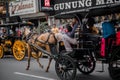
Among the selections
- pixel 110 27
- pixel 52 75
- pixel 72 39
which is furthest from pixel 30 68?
pixel 110 27

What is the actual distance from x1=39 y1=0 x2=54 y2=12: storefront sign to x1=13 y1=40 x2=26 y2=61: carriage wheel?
13097 mm

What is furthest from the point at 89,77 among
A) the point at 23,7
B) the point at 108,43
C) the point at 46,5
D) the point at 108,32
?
the point at 23,7

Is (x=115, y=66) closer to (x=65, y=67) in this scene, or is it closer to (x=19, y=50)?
(x=65, y=67)

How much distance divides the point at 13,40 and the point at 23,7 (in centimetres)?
1680

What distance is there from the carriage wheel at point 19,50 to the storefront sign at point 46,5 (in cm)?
1310

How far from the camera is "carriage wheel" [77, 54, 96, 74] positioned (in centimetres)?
1120

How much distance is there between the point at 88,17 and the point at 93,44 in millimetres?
1031

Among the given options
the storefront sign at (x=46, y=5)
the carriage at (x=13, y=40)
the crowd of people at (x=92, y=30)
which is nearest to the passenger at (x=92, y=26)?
the crowd of people at (x=92, y=30)

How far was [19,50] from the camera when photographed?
56.4 feet

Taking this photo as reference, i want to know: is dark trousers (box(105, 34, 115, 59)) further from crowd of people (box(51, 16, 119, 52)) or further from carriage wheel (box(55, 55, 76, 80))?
carriage wheel (box(55, 55, 76, 80))

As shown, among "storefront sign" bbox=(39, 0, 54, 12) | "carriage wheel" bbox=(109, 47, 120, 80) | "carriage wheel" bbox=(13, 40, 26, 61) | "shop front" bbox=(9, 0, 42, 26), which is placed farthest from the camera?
"shop front" bbox=(9, 0, 42, 26)

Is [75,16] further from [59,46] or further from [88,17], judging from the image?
[59,46]

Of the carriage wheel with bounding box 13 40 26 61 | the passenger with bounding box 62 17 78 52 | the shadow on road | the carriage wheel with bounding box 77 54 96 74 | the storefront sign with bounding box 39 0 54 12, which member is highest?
the passenger with bounding box 62 17 78 52

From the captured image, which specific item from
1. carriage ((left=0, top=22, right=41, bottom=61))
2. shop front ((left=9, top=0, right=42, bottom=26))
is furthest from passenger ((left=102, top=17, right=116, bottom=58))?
shop front ((left=9, top=0, right=42, bottom=26))
